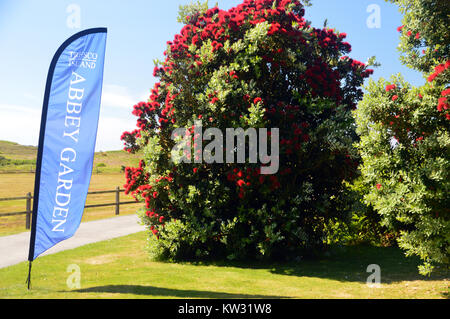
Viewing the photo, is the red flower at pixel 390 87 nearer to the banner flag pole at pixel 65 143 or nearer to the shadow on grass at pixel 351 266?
the shadow on grass at pixel 351 266

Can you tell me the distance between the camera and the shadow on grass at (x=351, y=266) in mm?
9848

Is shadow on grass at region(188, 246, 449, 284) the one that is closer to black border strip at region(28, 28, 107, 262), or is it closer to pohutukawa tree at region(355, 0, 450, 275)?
pohutukawa tree at region(355, 0, 450, 275)

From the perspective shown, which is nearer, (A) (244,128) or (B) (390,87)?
(B) (390,87)

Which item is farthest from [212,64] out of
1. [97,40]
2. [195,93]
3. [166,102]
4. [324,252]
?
[324,252]

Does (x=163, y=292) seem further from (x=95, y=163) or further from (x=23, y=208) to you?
(x=95, y=163)

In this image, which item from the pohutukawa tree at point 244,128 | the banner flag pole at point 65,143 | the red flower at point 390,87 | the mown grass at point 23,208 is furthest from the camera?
the mown grass at point 23,208

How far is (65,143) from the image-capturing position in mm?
8195

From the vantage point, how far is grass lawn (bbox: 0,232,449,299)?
26.2 ft

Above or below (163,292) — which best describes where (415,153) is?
above

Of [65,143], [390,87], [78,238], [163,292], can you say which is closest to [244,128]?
[390,87]

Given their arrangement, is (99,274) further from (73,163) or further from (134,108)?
(134,108)

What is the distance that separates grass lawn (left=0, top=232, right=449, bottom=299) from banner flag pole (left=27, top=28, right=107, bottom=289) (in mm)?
1366

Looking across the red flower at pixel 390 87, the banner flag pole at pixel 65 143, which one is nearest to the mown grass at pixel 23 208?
the banner flag pole at pixel 65 143

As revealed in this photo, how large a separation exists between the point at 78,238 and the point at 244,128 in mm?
9202
